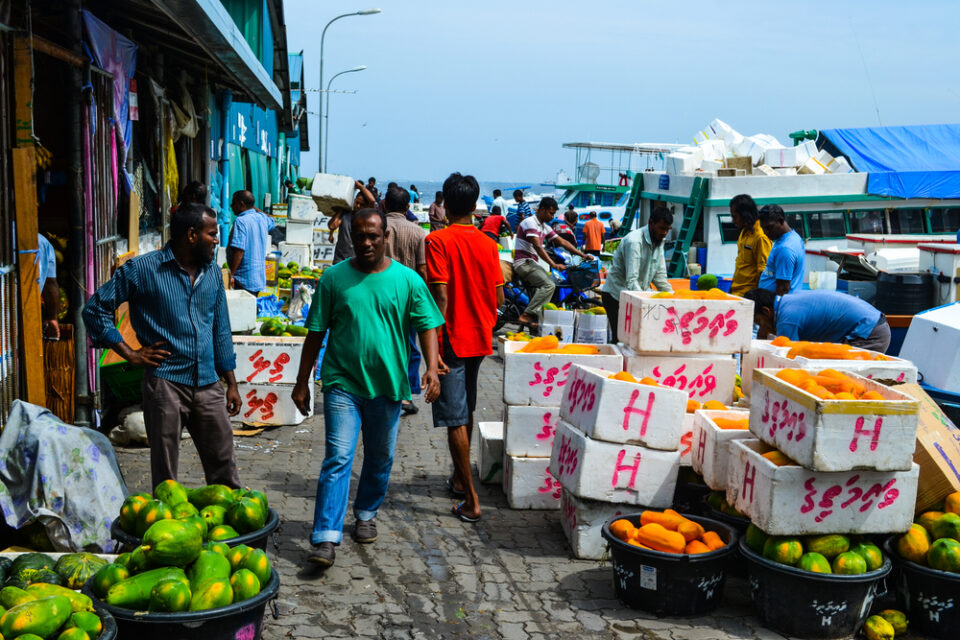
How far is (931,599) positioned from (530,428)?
9.14ft

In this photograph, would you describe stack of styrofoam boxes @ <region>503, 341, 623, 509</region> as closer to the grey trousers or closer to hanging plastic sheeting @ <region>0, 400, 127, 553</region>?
hanging plastic sheeting @ <region>0, 400, 127, 553</region>

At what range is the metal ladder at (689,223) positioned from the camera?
20.4 m

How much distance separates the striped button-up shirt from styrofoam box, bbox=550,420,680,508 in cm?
227

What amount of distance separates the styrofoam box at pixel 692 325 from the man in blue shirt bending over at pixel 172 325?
2959 mm

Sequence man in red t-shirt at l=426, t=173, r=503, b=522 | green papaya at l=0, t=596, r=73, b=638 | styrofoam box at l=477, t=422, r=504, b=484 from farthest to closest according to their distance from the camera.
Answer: styrofoam box at l=477, t=422, r=504, b=484, man in red t-shirt at l=426, t=173, r=503, b=522, green papaya at l=0, t=596, r=73, b=638

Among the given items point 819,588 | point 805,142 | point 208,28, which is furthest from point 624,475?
point 805,142

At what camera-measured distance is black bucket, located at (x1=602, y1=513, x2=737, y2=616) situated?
4.88 metres

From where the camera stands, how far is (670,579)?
4910 mm

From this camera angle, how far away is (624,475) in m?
5.64

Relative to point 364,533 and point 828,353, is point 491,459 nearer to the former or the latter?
point 364,533

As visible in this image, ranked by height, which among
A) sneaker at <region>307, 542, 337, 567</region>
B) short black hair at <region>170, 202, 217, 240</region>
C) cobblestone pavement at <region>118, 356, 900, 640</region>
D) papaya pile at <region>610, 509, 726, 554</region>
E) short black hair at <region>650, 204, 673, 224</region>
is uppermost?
short black hair at <region>650, 204, 673, 224</region>

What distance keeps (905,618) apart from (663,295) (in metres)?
2.71

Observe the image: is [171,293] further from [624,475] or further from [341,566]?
[624,475]

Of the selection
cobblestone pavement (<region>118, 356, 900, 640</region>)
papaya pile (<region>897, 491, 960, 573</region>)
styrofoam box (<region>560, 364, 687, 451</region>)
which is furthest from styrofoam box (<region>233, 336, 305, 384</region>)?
papaya pile (<region>897, 491, 960, 573</region>)
